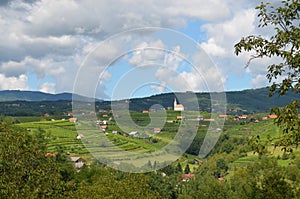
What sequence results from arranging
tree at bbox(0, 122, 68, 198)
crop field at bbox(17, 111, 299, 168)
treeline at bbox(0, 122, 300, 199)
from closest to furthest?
tree at bbox(0, 122, 68, 198) < treeline at bbox(0, 122, 300, 199) < crop field at bbox(17, 111, 299, 168)

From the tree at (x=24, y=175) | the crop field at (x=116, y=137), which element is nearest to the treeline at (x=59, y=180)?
the tree at (x=24, y=175)

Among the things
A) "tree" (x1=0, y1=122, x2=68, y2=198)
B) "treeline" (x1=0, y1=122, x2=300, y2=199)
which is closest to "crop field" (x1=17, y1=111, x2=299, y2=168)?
"treeline" (x1=0, y1=122, x2=300, y2=199)

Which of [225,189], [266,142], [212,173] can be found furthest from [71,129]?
[266,142]

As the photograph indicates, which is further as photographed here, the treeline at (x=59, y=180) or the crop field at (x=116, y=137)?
the crop field at (x=116, y=137)

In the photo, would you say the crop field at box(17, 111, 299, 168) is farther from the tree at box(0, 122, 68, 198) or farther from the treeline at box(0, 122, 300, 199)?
the tree at box(0, 122, 68, 198)

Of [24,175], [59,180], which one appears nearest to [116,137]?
[59,180]

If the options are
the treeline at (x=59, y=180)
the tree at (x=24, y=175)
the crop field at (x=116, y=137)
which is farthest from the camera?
the crop field at (x=116, y=137)

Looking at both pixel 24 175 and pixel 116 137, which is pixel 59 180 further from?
pixel 116 137

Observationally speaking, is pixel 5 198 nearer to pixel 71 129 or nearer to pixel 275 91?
pixel 275 91

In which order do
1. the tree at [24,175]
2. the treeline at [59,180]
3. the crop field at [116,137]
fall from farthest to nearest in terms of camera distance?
the crop field at [116,137], the treeline at [59,180], the tree at [24,175]

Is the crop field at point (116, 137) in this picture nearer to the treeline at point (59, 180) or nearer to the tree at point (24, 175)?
the treeline at point (59, 180)

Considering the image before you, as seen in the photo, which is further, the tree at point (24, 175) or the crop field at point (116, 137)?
the crop field at point (116, 137)
